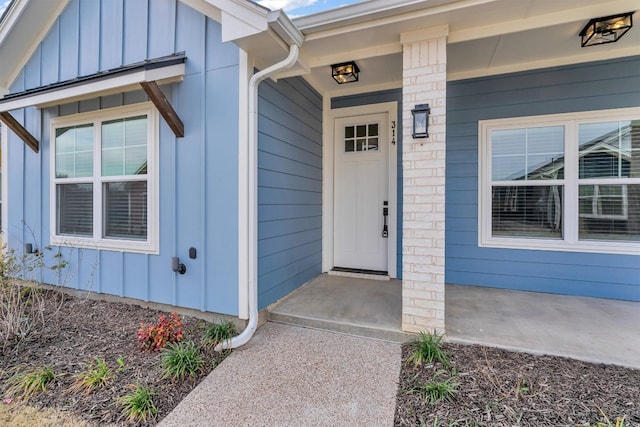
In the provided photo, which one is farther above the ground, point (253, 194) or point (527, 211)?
point (253, 194)

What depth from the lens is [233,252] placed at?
293 centimetres

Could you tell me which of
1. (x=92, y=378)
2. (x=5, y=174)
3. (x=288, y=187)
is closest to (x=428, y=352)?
(x=288, y=187)

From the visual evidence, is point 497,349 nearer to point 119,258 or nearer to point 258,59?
point 258,59

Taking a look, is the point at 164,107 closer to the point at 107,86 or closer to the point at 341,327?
the point at 107,86

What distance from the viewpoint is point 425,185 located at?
2.59 metres

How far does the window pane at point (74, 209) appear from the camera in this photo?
376 centimetres

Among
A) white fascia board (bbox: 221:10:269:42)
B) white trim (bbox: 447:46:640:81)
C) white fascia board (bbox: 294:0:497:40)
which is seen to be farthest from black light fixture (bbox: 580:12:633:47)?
white fascia board (bbox: 221:10:269:42)

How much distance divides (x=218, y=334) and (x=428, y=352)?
5.94ft

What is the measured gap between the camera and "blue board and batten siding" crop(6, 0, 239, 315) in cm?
296

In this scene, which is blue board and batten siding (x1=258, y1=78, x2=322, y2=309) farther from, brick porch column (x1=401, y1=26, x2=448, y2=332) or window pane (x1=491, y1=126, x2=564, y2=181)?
window pane (x1=491, y1=126, x2=564, y2=181)

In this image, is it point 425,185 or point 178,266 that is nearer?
point 425,185

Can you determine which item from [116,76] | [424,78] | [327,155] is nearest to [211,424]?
[424,78]

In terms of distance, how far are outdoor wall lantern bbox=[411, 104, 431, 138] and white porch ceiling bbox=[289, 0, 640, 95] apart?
2.24 feet

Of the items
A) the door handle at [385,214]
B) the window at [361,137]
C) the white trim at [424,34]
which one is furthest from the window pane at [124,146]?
the door handle at [385,214]
